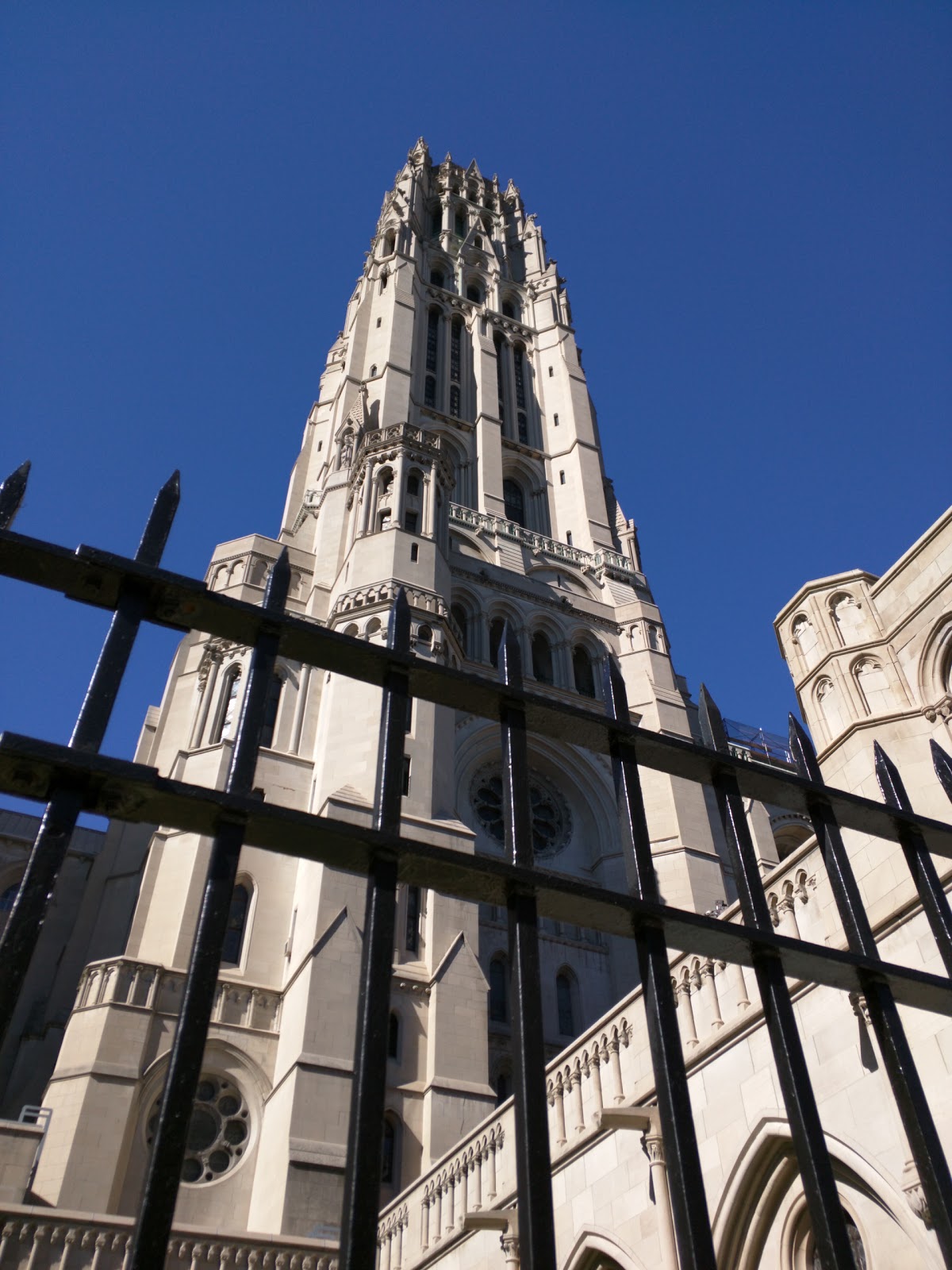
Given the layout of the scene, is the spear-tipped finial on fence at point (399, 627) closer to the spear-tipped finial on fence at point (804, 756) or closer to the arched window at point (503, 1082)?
the spear-tipped finial on fence at point (804, 756)

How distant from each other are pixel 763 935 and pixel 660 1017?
61 cm

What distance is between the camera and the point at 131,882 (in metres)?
22.7

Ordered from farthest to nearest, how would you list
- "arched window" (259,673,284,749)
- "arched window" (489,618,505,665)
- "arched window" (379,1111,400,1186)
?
"arched window" (489,618,505,665) → "arched window" (259,673,284,749) → "arched window" (379,1111,400,1186)

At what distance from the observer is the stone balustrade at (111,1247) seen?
466 inches

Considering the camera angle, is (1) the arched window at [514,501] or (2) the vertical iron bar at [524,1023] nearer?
(2) the vertical iron bar at [524,1023]

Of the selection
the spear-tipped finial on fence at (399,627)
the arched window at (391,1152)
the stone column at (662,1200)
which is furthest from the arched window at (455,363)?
the spear-tipped finial on fence at (399,627)

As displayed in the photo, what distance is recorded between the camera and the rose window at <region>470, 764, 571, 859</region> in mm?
26547

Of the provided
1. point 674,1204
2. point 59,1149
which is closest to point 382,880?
point 674,1204

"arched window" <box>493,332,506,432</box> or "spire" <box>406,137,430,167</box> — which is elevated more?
"spire" <box>406,137,430,167</box>

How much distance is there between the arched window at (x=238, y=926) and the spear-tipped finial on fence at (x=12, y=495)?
16146mm

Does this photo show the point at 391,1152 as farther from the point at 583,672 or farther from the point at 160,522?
the point at 583,672

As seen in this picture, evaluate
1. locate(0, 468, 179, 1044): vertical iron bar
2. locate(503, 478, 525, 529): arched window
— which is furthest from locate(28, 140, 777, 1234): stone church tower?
locate(0, 468, 179, 1044): vertical iron bar

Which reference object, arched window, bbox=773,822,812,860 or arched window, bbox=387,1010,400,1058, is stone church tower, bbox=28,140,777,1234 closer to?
arched window, bbox=387,1010,400,1058

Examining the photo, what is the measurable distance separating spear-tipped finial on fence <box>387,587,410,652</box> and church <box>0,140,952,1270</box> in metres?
2.15
